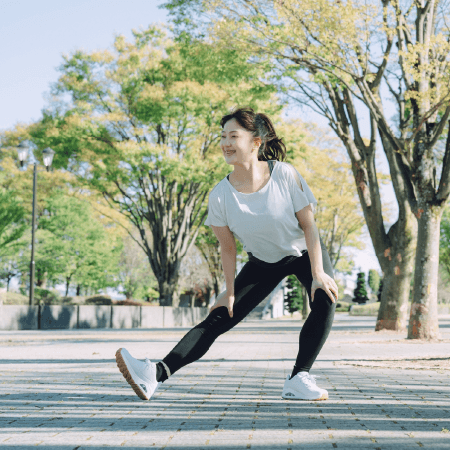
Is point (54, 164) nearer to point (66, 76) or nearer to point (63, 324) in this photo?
point (66, 76)

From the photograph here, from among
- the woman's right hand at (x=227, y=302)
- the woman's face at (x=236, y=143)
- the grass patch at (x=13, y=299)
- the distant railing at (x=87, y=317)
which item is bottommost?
the distant railing at (x=87, y=317)

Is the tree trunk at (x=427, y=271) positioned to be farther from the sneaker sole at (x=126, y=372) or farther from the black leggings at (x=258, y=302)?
the sneaker sole at (x=126, y=372)

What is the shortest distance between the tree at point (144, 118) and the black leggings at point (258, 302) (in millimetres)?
14477

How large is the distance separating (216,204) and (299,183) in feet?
1.72

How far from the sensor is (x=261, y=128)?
3.66 metres

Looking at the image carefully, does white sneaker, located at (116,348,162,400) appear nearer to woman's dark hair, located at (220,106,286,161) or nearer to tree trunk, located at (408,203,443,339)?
woman's dark hair, located at (220,106,286,161)

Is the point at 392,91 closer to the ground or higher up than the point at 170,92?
closer to the ground

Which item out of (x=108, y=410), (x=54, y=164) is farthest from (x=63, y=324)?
(x=108, y=410)

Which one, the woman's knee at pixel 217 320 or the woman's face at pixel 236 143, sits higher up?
Answer: the woman's face at pixel 236 143

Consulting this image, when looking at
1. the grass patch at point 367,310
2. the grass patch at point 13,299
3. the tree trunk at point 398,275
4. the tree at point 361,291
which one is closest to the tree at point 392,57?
the tree trunk at point 398,275

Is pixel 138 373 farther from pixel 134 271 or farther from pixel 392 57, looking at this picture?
pixel 134 271

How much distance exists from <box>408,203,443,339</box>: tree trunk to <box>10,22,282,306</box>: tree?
7978mm

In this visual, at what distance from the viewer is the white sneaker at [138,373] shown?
3301 millimetres

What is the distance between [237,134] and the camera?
356 centimetres
